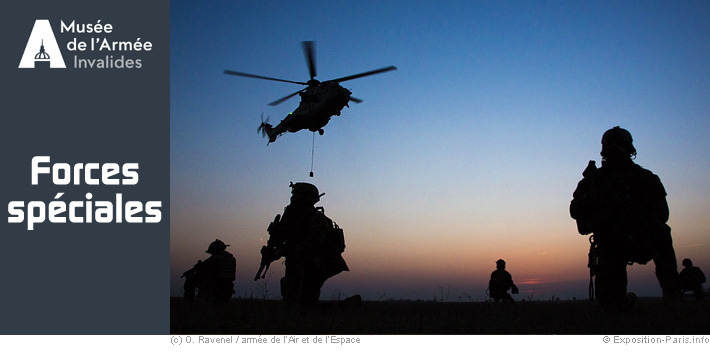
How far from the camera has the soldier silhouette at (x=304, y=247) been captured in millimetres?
9516

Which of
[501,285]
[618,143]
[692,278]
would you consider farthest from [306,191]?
[692,278]

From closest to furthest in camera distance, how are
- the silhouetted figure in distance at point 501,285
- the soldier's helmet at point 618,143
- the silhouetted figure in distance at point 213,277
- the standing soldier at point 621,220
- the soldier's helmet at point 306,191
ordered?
the standing soldier at point 621,220 < the soldier's helmet at point 618,143 < the soldier's helmet at point 306,191 < the silhouetted figure in distance at point 213,277 < the silhouetted figure in distance at point 501,285

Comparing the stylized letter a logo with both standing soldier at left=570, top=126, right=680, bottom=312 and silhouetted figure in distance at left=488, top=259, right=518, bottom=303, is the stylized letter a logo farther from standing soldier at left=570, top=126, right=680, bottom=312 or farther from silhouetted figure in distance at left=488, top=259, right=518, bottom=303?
silhouetted figure in distance at left=488, top=259, right=518, bottom=303

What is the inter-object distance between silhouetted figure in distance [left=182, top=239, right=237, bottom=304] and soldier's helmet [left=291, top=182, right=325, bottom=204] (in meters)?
3.69

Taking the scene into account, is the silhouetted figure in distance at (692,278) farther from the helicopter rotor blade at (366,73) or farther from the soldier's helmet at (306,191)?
the helicopter rotor blade at (366,73)

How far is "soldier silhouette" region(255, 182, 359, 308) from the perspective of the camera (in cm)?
952

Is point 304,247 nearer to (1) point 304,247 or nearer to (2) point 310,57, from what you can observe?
(1) point 304,247

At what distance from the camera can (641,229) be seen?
23.4 ft

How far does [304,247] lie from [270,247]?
1023 mm

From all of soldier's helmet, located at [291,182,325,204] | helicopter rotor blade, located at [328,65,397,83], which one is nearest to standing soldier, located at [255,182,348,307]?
soldier's helmet, located at [291,182,325,204]

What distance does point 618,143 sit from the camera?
7.60 m

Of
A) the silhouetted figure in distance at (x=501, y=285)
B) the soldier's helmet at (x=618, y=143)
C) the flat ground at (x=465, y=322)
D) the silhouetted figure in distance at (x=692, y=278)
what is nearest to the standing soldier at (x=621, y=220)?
the soldier's helmet at (x=618, y=143)
